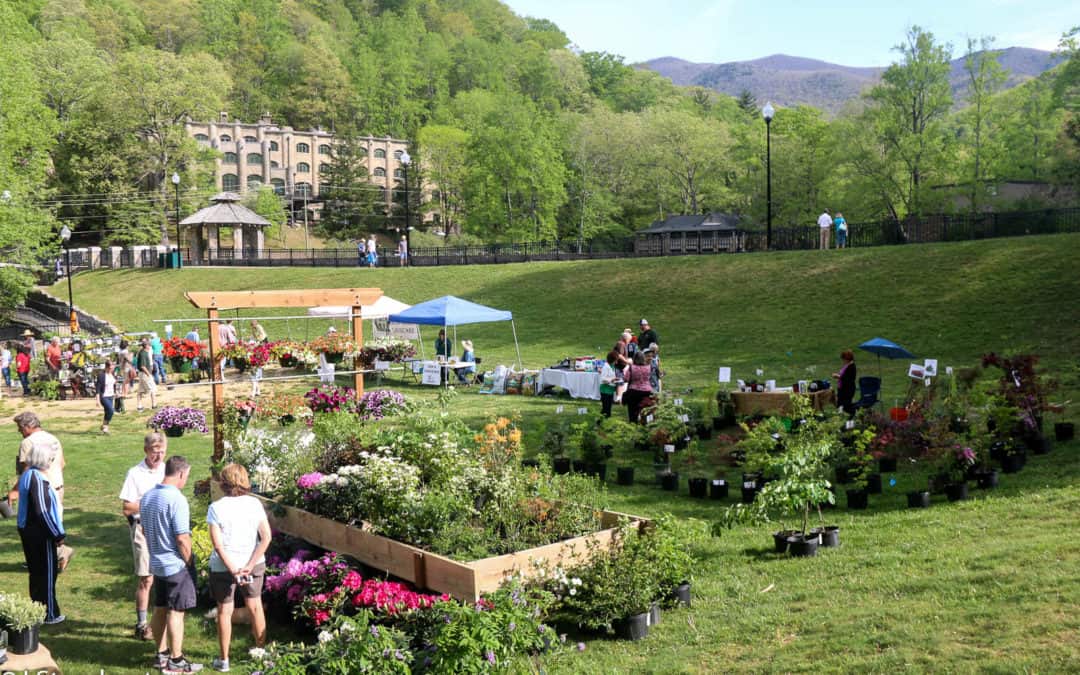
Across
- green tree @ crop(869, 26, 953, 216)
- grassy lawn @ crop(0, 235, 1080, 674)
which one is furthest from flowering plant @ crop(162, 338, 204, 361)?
green tree @ crop(869, 26, 953, 216)

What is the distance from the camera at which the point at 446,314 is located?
66.9 feet

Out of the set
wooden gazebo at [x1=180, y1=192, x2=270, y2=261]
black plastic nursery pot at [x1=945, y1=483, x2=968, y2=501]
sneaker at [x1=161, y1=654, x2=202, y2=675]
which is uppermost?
wooden gazebo at [x1=180, y1=192, x2=270, y2=261]

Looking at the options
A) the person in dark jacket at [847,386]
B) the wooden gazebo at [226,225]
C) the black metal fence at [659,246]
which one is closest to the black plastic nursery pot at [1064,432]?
the person in dark jacket at [847,386]

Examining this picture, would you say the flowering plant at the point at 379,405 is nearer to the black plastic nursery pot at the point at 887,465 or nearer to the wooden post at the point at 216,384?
the wooden post at the point at 216,384

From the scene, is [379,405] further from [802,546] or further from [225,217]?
[225,217]

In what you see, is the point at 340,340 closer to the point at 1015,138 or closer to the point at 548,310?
the point at 548,310

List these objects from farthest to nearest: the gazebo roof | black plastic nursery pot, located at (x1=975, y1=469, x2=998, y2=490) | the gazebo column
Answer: the gazebo column
the gazebo roof
black plastic nursery pot, located at (x1=975, y1=469, x2=998, y2=490)

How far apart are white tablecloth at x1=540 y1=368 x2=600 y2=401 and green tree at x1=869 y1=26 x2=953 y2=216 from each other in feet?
104

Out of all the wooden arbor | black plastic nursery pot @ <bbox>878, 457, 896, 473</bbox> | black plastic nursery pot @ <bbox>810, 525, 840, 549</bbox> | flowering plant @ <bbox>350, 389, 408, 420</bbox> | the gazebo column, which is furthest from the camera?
the gazebo column

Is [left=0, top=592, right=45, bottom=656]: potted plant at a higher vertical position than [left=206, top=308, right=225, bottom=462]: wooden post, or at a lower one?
lower

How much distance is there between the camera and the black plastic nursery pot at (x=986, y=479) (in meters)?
10.3

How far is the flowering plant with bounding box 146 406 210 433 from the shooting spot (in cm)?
1589

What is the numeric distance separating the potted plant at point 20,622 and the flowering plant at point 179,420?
920 cm

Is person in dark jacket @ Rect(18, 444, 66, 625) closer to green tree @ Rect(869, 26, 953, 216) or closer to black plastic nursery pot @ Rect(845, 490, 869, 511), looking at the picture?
black plastic nursery pot @ Rect(845, 490, 869, 511)
